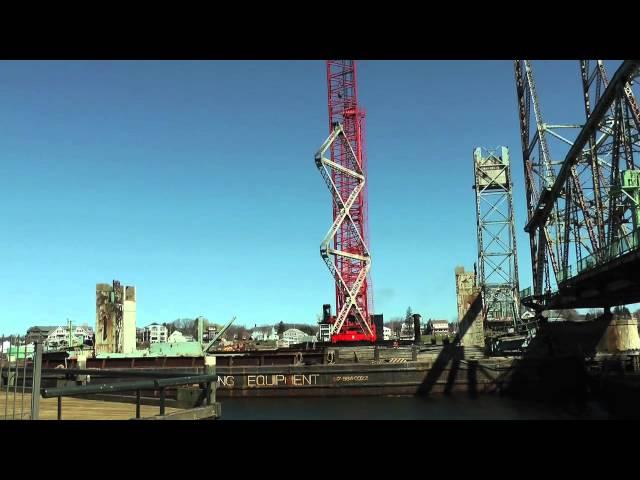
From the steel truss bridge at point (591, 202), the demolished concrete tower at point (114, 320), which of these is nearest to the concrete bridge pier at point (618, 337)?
the steel truss bridge at point (591, 202)

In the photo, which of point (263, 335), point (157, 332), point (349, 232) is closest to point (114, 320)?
point (349, 232)

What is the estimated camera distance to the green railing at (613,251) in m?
Result: 22.0

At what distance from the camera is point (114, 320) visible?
4284 cm

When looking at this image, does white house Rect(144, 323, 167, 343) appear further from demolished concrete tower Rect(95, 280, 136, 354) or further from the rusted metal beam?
the rusted metal beam

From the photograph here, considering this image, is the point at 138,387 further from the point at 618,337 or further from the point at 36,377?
the point at 618,337

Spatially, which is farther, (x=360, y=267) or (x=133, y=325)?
(x=360, y=267)

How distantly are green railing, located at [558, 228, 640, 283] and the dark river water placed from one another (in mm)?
7232
